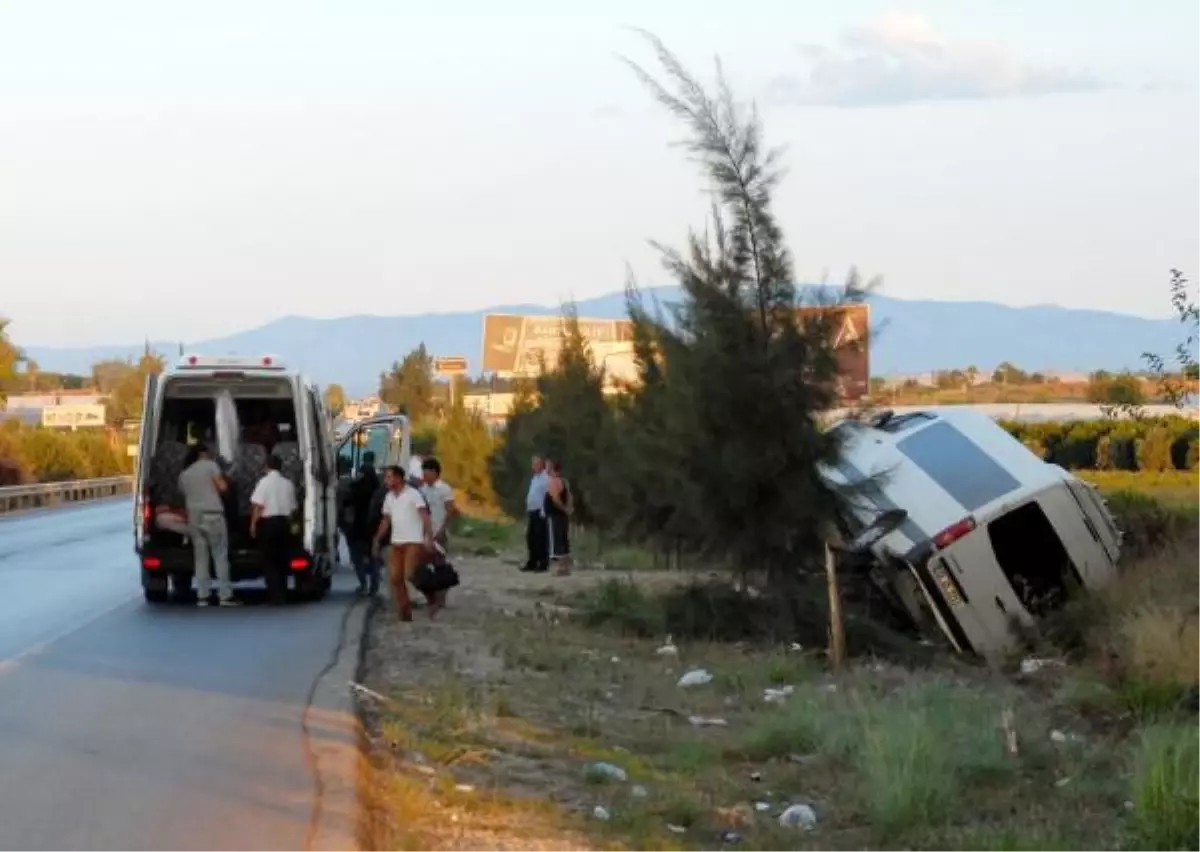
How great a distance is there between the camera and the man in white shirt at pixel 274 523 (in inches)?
794

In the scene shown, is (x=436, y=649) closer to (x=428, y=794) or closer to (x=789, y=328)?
(x=789, y=328)

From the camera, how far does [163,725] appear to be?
11.4m

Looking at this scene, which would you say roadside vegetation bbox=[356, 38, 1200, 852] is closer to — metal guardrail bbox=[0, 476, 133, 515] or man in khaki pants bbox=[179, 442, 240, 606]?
man in khaki pants bbox=[179, 442, 240, 606]

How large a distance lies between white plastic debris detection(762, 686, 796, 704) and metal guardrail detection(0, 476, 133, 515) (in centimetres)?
4424

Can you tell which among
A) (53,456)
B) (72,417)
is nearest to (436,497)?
(53,456)

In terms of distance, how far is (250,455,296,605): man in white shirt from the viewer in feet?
66.1

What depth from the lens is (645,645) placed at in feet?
58.6

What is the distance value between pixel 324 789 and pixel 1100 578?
11.4 meters

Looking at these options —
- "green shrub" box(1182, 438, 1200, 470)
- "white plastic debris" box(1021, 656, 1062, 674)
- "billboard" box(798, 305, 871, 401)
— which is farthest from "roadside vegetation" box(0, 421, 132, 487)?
"white plastic debris" box(1021, 656, 1062, 674)

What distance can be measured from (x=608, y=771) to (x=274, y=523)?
10825mm

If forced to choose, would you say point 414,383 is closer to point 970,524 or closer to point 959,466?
point 959,466

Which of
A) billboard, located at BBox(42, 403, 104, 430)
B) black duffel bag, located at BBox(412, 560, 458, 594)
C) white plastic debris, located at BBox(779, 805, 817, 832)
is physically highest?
billboard, located at BBox(42, 403, 104, 430)

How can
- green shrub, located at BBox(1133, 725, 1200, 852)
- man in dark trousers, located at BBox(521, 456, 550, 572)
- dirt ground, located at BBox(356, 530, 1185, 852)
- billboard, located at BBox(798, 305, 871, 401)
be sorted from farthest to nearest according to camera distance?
1. man in dark trousers, located at BBox(521, 456, 550, 572)
2. billboard, located at BBox(798, 305, 871, 401)
3. dirt ground, located at BBox(356, 530, 1185, 852)
4. green shrub, located at BBox(1133, 725, 1200, 852)

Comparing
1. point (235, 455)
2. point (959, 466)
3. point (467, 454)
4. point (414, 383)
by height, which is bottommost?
point (467, 454)
